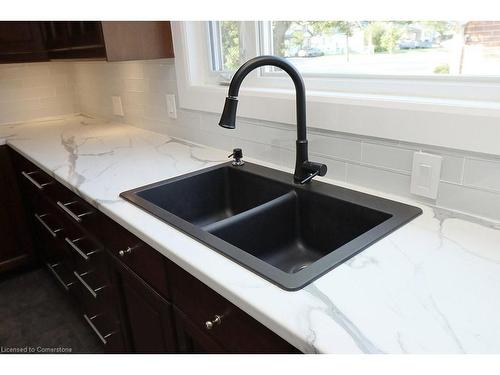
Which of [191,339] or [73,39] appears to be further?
[73,39]

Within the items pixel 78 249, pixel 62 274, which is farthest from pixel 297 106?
pixel 62 274

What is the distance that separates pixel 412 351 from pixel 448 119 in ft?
1.95

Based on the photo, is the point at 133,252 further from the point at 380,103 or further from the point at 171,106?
the point at 171,106

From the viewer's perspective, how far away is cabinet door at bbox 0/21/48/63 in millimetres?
2225

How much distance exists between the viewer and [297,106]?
1151 mm

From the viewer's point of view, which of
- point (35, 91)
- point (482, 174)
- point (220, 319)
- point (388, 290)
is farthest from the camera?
point (35, 91)

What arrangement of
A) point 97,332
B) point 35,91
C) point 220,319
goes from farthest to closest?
point 35,91 → point 97,332 → point 220,319

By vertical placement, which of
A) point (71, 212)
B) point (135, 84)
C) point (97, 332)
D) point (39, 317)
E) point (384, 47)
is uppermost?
point (384, 47)

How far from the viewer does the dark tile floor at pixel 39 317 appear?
189cm

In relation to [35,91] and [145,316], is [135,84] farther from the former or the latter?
[145,316]

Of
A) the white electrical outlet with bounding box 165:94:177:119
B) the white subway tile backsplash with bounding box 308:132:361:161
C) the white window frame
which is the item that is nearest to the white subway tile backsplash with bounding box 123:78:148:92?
the white electrical outlet with bounding box 165:94:177:119

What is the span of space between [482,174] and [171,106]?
138 centimetres

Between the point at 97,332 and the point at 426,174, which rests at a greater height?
the point at 426,174
